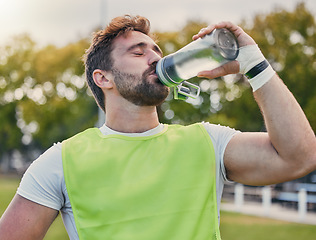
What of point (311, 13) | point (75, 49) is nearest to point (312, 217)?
point (311, 13)

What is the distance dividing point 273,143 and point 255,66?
15.2 inches

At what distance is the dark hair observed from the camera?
2.93m

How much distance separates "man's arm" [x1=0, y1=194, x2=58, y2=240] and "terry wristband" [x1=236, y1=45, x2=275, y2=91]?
1.21 m

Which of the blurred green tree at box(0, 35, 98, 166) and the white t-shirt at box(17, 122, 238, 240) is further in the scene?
the blurred green tree at box(0, 35, 98, 166)

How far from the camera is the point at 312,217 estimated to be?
14.9 meters

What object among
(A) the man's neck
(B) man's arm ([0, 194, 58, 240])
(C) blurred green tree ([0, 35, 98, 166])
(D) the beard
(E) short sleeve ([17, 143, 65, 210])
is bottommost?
(C) blurred green tree ([0, 35, 98, 166])

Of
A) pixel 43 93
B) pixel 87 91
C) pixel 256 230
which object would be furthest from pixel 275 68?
pixel 43 93

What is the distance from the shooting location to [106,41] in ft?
9.74

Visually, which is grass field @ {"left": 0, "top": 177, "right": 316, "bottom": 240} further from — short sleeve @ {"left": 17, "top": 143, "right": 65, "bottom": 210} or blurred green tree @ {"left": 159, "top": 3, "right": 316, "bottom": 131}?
blurred green tree @ {"left": 159, "top": 3, "right": 316, "bottom": 131}

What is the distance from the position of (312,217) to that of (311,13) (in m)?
12.3

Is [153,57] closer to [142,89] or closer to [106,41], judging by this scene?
[142,89]

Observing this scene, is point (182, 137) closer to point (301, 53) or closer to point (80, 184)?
point (80, 184)

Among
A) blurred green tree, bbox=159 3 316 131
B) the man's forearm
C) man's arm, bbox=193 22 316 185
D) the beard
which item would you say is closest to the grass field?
the beard

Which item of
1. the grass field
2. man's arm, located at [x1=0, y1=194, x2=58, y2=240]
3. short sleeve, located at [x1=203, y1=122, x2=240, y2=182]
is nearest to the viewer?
man's arm, located at [x1=0, y1=194, x2=58, y2=240]
